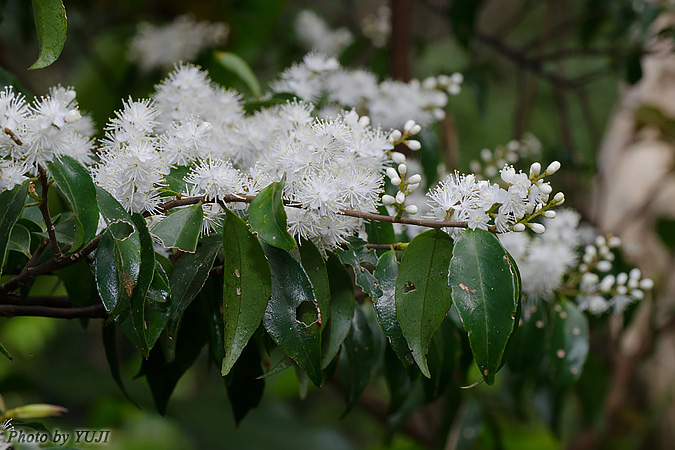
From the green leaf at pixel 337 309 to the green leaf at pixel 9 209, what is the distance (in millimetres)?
304

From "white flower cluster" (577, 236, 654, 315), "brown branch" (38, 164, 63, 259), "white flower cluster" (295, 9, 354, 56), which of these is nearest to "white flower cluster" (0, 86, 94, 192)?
"brown branch" (38, 164, 63, 259)

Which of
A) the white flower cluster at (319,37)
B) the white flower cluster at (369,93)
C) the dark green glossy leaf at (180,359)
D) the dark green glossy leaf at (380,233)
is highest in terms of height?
the white flower cluster at (319,37)

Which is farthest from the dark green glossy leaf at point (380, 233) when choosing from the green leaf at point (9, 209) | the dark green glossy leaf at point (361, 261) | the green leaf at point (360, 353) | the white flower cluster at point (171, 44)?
the white flower cluster at point (171, 44)

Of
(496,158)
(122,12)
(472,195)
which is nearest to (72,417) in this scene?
(122,12)

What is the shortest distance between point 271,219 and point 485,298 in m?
0.20

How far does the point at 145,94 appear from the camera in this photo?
160 cm

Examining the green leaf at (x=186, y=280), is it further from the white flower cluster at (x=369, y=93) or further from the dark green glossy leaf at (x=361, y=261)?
the white flower cluster at (x=369, y=93)

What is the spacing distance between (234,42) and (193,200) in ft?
4.29

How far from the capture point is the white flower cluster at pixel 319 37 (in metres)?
1.55

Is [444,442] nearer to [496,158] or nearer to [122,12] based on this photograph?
[496,158]

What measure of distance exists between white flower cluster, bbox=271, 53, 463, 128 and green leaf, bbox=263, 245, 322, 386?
18.2 inches

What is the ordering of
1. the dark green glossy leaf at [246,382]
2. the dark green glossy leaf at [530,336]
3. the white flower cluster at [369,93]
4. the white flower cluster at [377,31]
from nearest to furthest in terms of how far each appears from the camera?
the dark green glossy leaf at [246,382] → the dark green glossy leaf at [530,336] → the white flower cluster at [369,93] → the white flower cluster at [377,31]

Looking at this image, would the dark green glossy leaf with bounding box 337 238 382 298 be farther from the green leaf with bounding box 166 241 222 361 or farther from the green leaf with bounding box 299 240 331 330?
the green leaf with bounding box 166 241 222 361

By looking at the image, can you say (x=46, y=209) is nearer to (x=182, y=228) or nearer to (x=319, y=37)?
(x=182, y=228)
